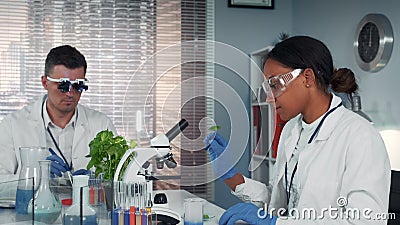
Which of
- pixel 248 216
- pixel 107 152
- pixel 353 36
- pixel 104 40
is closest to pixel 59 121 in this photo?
pixel 107 152

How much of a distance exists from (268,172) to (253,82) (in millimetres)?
3105

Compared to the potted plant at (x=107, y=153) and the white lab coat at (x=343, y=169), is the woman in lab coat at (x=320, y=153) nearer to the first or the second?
the white lab coat at (x=343, y=169)

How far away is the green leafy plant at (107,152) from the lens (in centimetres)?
171

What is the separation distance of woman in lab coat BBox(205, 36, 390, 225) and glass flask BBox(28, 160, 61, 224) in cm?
48

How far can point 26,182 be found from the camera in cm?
175

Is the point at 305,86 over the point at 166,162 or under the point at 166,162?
over

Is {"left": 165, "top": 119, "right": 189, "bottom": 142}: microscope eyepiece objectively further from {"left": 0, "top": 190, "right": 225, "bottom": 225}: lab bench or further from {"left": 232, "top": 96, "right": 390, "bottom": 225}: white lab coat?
{"left": 232, "top": 96, "right": 390, "bottom": 225}: white lab coat

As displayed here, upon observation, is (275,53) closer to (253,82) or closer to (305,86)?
(305,86)

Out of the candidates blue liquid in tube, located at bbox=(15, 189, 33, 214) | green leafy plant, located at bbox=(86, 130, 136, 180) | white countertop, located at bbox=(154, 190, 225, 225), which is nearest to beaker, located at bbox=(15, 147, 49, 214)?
blue liquid in tube, located at bbox=(15, 189, 33, 214)

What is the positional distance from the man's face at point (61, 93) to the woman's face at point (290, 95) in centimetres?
109

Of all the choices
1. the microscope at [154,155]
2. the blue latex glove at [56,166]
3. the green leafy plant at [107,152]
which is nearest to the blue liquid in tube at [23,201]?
the green leafy plant at [107,152]

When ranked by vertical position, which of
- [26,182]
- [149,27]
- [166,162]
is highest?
[149,27]

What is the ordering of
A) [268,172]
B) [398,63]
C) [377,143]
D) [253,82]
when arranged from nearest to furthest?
[253,82] < [377,143] < [398,63] < [268,172]

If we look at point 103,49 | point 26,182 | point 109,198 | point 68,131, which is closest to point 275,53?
point 109,198
